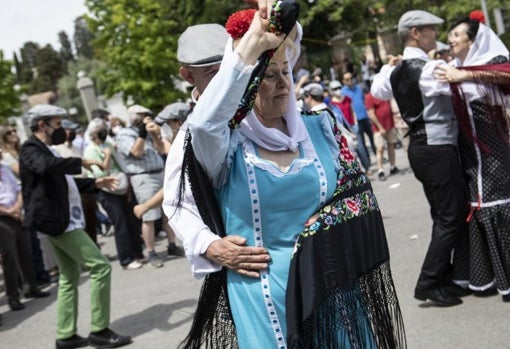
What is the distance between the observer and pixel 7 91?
101 feet

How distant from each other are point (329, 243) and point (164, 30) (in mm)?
32061

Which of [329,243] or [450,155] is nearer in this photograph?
[329,243]

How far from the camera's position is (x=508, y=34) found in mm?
12805

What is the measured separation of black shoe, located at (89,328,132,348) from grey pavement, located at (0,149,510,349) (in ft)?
0.36

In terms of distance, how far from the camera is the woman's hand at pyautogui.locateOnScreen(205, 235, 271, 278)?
8.13ft

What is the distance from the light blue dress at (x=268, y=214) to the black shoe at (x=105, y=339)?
341cm

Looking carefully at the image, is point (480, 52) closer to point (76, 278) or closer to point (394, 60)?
point (394, 60)

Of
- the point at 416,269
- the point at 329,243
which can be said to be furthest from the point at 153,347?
the point at 329,243

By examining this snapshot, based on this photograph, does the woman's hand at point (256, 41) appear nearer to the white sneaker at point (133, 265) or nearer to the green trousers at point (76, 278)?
the green trousers at point (76, 278)

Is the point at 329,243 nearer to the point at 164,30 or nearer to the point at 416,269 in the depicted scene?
the point at 416,269

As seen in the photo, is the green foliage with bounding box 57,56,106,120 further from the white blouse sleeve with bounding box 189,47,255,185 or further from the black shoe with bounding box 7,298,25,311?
the white blouse sleeve with bounding box 189,47,255,185

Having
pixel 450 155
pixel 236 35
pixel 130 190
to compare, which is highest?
pixel 236 35

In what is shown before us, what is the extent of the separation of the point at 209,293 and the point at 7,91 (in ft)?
99.9

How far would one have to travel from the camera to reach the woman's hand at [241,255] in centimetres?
248
